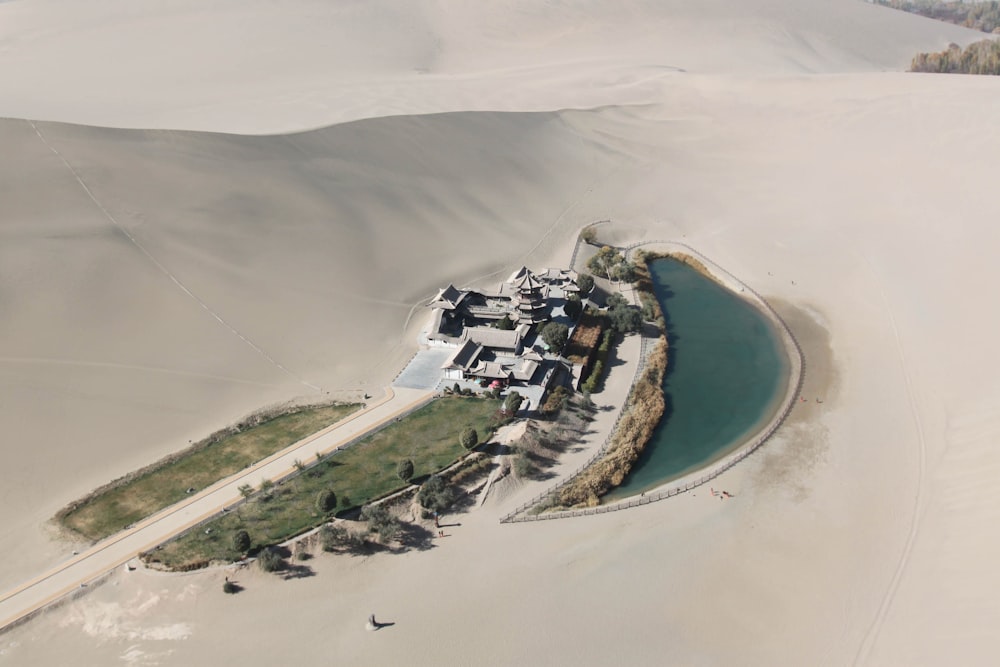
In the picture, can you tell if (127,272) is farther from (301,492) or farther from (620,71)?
(620,71)

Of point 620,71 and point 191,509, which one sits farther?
point 620,71

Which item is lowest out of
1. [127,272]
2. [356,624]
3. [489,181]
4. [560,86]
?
[356,624]

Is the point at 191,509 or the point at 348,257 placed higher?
the point at 348,257

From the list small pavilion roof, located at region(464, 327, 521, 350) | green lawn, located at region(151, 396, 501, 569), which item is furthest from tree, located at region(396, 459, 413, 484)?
small pavilion roof, located at region(464, 327, 521, 350)

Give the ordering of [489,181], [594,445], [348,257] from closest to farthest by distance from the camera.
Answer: [594,445]
[348,257]
[489,181]

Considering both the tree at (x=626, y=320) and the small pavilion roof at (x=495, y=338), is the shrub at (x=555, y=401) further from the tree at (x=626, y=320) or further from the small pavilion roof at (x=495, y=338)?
the tree at (x=626, y=320)

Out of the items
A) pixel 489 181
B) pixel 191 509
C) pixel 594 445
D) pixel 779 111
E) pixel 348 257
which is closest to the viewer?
pixel 191 509

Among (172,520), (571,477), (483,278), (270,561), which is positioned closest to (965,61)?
(483,278)

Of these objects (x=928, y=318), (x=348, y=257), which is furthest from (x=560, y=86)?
(x=928, y=318)
